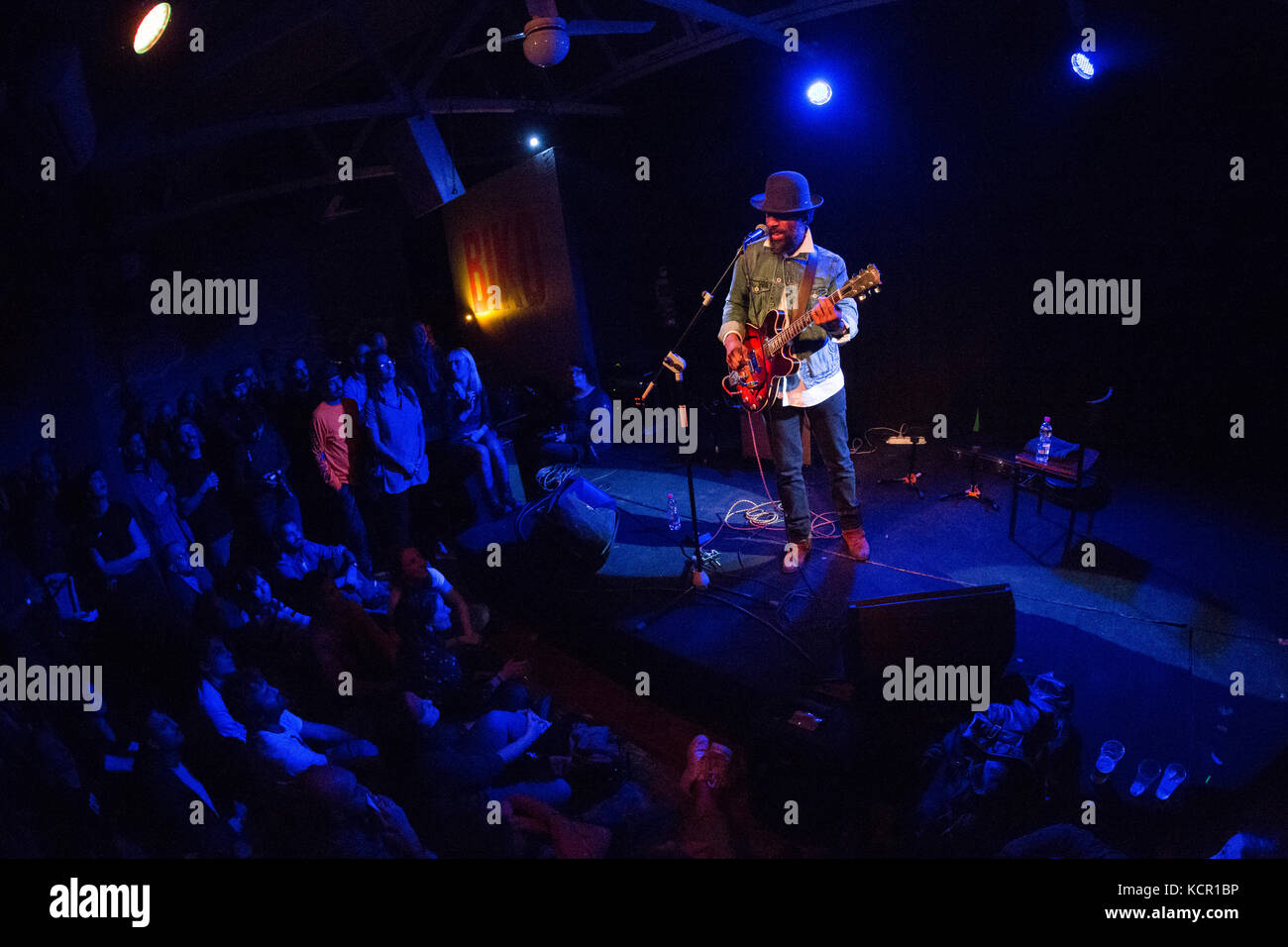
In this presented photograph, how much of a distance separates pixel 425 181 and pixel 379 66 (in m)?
1.18

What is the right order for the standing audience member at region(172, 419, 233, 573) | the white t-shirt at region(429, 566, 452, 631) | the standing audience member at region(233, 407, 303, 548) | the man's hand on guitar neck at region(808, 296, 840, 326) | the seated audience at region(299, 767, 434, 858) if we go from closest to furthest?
the seated audience at region(299, 767, 434, 858) < the man's hand on guitar neck at region(808, 296, 840, 326) < the white t-shirt at region(429, 566, 452, 631) < the standing audience member at region(233, 407, 303, 548) < the standing audience member at region(172, 419, 233, 573)

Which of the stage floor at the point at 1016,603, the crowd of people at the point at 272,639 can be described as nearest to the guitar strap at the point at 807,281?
the stage floor at the point at 1016,603

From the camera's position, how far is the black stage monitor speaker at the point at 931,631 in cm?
295

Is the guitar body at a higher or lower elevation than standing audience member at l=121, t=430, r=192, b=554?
higher

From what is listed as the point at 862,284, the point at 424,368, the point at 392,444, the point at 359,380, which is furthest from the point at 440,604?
the point at 862,284

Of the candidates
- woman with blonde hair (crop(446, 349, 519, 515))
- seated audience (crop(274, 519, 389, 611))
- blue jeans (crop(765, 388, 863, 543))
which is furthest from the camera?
woman with blonde hair (crop(446, 349, 519, 515))

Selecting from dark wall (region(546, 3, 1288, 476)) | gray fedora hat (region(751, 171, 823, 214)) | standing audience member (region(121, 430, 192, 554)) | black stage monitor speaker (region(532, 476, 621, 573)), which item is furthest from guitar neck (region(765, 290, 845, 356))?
standing audience member (region(121, 430, 192, 554))

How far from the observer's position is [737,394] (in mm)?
4102

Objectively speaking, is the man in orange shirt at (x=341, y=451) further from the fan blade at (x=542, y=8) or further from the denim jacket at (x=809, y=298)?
the denim jacket at (x=809, y=298)

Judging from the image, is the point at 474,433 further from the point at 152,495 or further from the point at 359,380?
the point at 152,495

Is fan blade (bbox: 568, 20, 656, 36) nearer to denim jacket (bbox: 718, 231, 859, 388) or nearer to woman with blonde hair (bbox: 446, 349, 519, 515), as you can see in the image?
denim jacket (bbox: 718, 231, 859, 388)

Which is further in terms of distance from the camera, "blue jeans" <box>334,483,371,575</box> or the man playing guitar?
"blue jeans" <box>334,483,371,575</box>

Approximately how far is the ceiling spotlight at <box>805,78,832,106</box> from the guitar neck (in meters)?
3.15

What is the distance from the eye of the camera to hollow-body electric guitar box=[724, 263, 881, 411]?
362 centimetres
